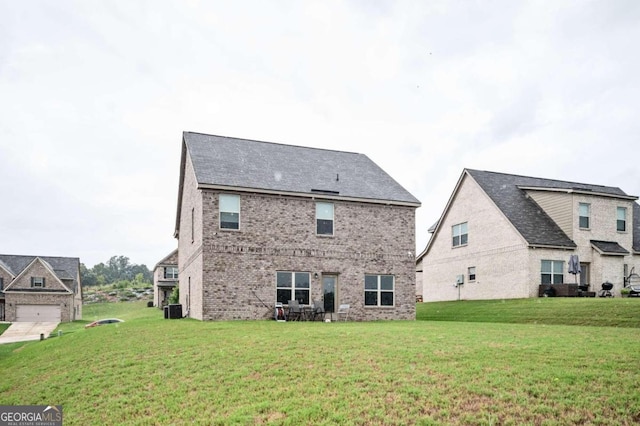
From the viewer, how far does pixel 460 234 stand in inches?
1296

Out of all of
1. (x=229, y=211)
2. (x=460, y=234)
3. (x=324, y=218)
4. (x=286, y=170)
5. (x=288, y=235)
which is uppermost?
(x=286, y=170)

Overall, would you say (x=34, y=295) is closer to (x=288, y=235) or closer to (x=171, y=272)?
(x=171, y=272)

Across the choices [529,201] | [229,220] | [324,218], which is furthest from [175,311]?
[529,201]

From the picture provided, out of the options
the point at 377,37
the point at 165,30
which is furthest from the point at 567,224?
the point at 165,30

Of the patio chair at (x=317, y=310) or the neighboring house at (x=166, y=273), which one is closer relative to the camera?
the patio chair at (x=317, y=310)

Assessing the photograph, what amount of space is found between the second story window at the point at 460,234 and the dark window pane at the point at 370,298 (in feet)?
33.2

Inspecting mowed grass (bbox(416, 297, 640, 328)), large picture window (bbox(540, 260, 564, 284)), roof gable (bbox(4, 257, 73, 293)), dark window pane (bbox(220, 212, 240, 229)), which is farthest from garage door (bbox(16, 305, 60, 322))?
large picture window (bbox(540, 260, 564, 284))

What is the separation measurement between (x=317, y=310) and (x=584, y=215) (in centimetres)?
1662

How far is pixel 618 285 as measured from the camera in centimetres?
2839

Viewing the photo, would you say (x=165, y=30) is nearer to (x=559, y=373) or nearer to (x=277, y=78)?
(x=277, y=78)

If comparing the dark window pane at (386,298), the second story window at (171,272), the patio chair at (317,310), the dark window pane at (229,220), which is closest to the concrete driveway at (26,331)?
the second story window at (171,272)

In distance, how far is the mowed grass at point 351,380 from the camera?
8078mm

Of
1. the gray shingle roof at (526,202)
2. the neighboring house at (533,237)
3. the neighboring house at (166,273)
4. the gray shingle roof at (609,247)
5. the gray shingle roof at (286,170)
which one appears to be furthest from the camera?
the neighboring house at (166,273)

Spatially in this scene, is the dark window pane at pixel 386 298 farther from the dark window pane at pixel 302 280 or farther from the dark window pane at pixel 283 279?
the dark window pane at pixel 283 279
